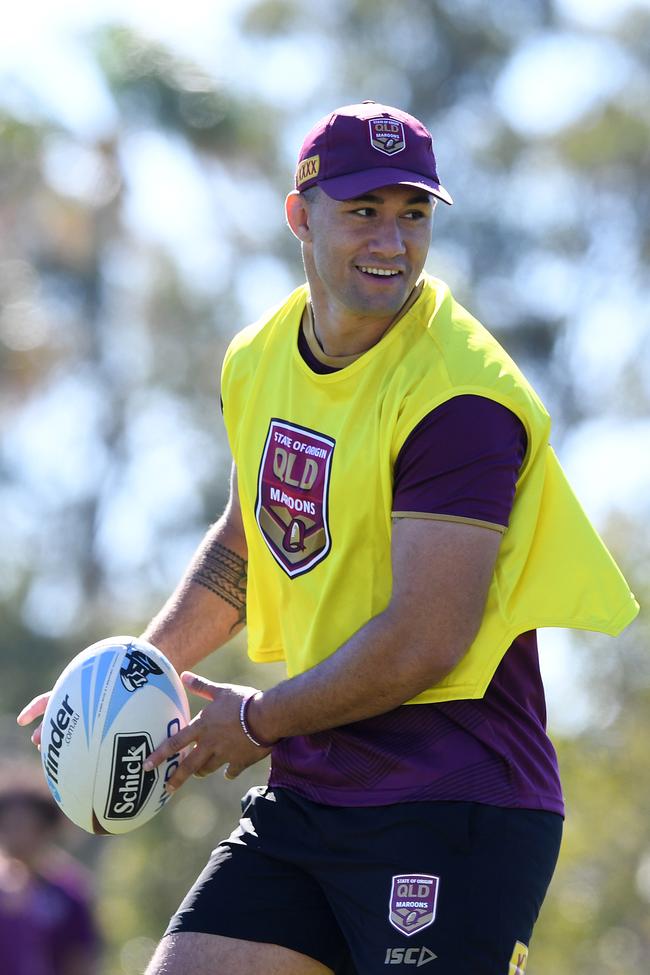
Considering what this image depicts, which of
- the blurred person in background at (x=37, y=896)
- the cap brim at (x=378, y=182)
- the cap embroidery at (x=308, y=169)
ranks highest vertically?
the cap embroidery at (x=308, y=169)

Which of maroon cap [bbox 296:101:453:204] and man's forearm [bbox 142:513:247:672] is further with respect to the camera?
man's forearm [bbox 142:513:247:672]

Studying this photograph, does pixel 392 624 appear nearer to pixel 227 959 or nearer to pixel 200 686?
pixel 200 686

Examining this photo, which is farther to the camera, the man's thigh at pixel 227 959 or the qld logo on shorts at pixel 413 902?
the man's thigh at pixel 227 959

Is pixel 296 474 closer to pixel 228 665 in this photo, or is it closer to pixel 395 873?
pixel 395 873

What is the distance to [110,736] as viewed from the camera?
204 inches

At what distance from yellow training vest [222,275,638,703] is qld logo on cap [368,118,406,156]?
420 millimetres

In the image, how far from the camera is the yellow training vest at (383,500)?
4.91 meters

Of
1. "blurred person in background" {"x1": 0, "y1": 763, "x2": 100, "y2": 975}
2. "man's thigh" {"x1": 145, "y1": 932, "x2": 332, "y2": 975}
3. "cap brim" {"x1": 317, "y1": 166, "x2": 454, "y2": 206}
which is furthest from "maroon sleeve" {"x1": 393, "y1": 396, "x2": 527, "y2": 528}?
"blurred person in background" {"x1": 0, "y1": 763, "x2": 100, "y2": 975}

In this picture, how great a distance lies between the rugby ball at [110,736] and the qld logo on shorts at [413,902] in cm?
82

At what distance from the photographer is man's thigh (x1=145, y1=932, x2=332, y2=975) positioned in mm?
4922

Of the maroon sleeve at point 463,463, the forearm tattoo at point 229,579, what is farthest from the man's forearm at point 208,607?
the maroon sleeve at point 463,463

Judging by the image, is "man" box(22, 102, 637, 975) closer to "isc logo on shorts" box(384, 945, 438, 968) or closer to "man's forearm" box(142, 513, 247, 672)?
"isc logo on shorts" box(384, 945, 438, 968)

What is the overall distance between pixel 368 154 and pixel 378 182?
0.11m

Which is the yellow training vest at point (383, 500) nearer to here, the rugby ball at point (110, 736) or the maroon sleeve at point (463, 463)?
the maroon sleeve at point (463, 463)
